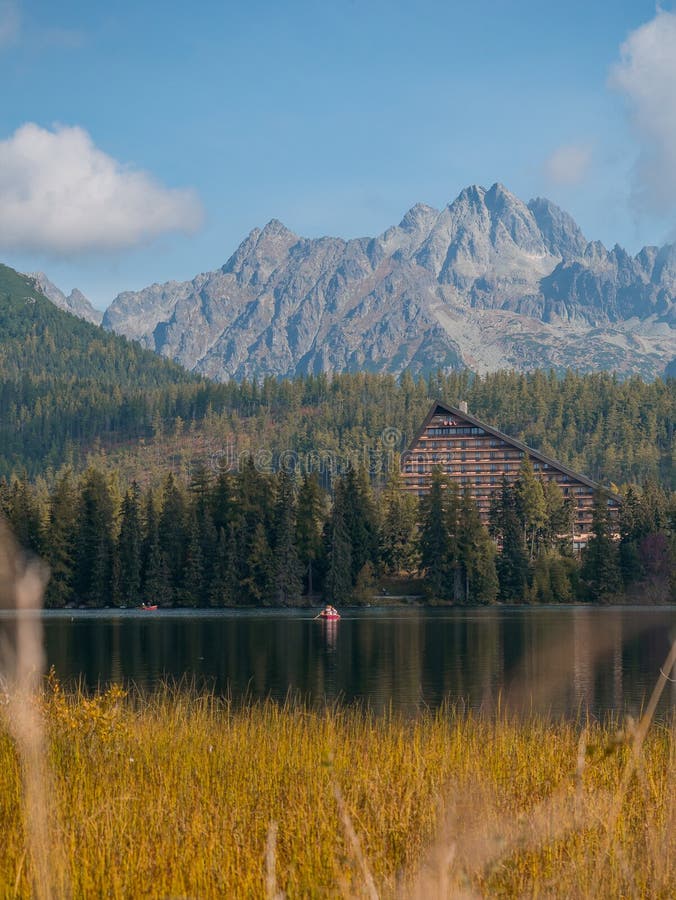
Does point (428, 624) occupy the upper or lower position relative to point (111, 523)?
lower

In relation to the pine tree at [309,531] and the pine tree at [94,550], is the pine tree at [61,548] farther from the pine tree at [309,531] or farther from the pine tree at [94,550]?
the pine tree at [309,531]

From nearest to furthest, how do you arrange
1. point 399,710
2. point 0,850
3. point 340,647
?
1. point 0,850
2. point 399,710
3. point 340,647

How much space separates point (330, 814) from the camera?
13414 mm

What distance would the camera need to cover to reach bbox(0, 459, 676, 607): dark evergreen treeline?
11888 centimetres

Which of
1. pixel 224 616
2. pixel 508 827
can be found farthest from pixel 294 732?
pixel 224 616

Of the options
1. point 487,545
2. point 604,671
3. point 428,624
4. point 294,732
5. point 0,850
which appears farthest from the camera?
point 487,545

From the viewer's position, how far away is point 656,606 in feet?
366

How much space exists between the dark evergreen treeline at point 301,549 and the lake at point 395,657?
75.8 feet

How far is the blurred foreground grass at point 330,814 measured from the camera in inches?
404

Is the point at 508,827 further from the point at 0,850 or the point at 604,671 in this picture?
the point at 604,671

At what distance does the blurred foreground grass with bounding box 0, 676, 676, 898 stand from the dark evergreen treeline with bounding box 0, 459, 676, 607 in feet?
325

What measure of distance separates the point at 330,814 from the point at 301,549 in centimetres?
10915

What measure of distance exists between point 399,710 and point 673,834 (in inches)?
854

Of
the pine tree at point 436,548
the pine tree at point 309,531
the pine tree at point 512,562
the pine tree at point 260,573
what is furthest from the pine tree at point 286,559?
the pine tree at point 512,562
